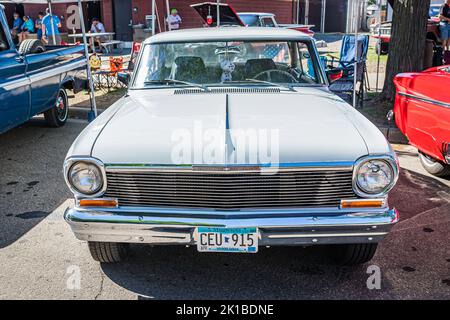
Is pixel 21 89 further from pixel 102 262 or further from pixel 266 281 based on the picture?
pixel 266 281

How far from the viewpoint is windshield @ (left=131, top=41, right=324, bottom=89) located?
4.02m

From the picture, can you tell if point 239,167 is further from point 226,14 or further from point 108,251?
point 226,14

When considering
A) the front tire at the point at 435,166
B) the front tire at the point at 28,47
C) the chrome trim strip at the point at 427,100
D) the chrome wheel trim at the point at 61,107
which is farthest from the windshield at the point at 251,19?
the front tire at the point at 435,166

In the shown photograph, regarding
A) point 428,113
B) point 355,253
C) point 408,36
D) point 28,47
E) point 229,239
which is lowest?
point 355,253

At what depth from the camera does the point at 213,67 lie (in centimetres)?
406

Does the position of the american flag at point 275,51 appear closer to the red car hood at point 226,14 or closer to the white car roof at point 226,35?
the white car roof at point 226,35

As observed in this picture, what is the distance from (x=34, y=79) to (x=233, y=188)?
440 cm

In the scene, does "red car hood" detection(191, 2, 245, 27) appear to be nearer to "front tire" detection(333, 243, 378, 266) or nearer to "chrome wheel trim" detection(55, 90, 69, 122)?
"chrome wheel trim" detection(55, 90, 69, 122)

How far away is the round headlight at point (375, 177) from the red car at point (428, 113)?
5.58 ft

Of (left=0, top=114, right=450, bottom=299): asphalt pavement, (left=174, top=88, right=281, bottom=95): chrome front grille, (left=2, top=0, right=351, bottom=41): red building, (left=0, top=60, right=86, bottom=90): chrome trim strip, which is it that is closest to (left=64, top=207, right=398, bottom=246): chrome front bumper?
(left=0, top=114, right=450, bottom=299): asphalt pavement

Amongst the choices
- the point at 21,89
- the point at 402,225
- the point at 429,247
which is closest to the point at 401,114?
the point at 402,225

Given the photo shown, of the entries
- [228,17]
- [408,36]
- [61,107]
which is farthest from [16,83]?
[228,17]

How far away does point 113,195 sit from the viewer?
2.86m
